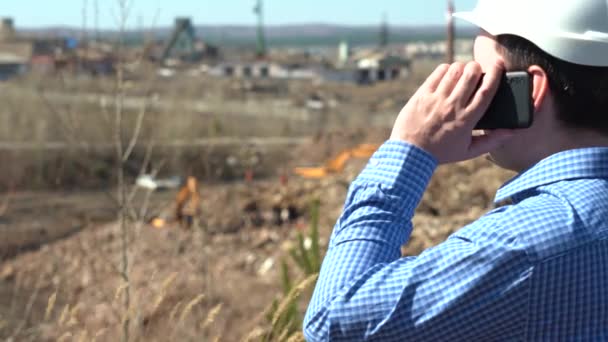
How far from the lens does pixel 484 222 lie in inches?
57.4

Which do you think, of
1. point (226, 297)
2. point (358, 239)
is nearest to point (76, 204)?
point (226, 297)

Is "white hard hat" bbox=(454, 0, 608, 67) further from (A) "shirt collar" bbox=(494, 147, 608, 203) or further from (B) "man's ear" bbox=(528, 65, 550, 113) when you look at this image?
(A) "shirt collar" bbox=(494, 147, 608, 203)

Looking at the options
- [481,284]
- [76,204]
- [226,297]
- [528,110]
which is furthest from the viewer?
[76,204]

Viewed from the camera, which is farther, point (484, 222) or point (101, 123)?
point (101, 123)

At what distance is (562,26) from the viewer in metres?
1.53

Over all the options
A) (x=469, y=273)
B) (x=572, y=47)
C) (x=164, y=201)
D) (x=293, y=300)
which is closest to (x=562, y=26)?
(x=572, y=47)

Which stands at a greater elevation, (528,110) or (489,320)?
(528,110)

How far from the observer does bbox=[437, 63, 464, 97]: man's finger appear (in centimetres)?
153

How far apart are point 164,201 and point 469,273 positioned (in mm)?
12656

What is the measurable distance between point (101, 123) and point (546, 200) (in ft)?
64.1

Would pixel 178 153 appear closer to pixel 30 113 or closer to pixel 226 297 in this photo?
pixel 30 113

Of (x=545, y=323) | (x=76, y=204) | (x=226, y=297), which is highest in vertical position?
(x=545, y=323)

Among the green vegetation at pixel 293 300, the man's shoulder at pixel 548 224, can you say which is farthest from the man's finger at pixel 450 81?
the green vegetation at pixel 293 300

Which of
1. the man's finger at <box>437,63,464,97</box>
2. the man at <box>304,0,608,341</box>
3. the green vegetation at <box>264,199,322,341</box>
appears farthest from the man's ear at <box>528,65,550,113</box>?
the green vegetation at <box>264,199,322,341</box>
